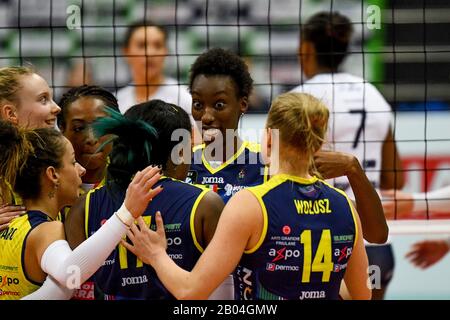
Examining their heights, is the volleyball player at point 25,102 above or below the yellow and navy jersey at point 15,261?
above

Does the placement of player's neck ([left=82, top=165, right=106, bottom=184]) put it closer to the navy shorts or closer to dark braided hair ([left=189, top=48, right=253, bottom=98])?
dark braided hair ([left=189, top=48, right=253, bottom=98])

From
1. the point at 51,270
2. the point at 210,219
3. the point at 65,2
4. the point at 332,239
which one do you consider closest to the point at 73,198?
the point at 51,270

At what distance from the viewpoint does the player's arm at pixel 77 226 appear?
3.56 metres

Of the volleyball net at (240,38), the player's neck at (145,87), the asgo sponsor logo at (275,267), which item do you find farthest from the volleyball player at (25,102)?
the volleyball net at (240,38)

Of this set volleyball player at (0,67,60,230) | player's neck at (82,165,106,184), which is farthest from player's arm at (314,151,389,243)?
volleyball player at (0,67,60,230)

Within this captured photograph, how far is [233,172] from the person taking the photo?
4449mm

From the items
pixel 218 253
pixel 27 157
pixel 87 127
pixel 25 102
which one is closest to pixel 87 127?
pixel 87 127

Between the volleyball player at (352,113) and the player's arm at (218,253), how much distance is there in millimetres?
2852

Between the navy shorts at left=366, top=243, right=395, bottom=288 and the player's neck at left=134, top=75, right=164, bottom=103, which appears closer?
the navy shorts at left=366, top=243, right=395, bottom=288

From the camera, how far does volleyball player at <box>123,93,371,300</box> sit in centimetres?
328

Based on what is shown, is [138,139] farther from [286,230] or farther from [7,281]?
[7,281]

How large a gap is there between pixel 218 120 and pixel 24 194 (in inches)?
40.2

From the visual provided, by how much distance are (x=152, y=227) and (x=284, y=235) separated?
1.58ft

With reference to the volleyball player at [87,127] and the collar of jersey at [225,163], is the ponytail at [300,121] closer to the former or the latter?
the collar of jersey at [225,163]
